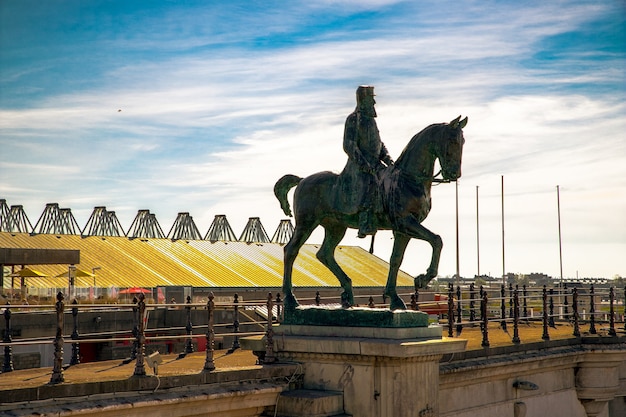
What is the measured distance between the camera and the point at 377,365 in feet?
40.4

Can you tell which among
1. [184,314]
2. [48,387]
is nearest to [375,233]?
[48,387]

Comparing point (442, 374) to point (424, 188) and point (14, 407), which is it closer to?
point (424, 188)

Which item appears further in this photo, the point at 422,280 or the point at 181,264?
the point at 181,264

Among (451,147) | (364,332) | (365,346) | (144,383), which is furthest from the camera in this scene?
(451,147)

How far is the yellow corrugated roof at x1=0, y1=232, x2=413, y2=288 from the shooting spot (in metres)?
50.3

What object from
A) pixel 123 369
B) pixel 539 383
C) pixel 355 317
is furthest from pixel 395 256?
pixel 539 383

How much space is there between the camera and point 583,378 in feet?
61.4

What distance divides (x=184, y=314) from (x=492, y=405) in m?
17.2

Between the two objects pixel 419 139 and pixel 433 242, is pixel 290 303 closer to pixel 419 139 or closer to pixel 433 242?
pixel 433 242

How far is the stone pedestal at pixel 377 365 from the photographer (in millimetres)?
12195

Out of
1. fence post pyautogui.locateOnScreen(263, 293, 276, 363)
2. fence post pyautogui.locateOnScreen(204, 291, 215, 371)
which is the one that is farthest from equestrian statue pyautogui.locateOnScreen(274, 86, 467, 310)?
fence post pyautogui.locateOnScreen(204, 291, 215, 371)

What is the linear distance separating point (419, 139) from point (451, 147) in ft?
1.65

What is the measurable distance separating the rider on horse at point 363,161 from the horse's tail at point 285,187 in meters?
1.29

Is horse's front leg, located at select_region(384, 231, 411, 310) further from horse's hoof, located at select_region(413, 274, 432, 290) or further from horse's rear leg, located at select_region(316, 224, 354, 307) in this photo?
horse's rear leg, located at select_region(316, 224, 354, 307)
